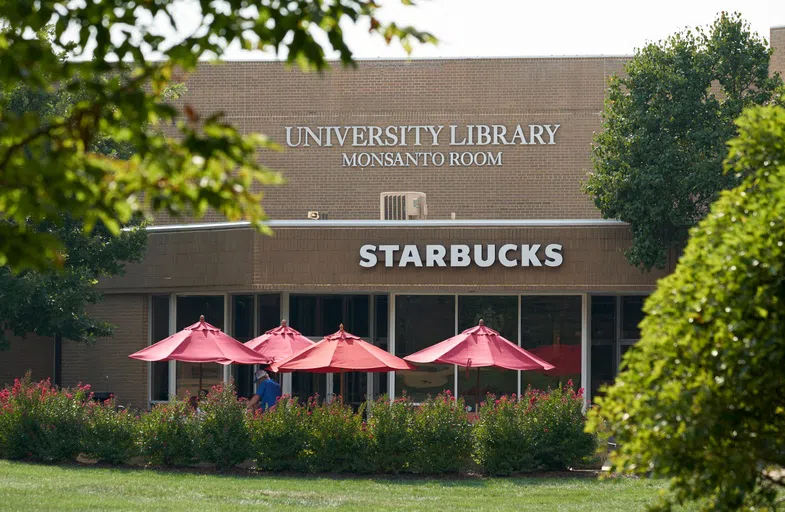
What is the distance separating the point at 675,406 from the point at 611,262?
2188 cm

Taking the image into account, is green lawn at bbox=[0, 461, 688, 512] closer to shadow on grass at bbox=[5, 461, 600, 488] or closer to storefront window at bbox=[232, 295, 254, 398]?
shadow on grass at bbox=[5, 461, 600, 488]

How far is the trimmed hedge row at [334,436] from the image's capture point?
1911 centimetres

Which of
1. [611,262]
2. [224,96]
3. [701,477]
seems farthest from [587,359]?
[701,477]

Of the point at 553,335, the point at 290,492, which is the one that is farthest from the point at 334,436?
the point at 553,335

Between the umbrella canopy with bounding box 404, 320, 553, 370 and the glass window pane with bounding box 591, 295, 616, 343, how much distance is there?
706 centimetres

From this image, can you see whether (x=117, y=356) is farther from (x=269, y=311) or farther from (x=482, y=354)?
(x=482, y=354)

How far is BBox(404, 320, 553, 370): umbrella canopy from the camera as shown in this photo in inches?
840

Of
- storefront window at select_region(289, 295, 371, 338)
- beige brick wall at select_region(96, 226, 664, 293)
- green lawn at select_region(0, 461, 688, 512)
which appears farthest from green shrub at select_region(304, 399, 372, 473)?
storefront window at select_region(289, 295, 371, 338)

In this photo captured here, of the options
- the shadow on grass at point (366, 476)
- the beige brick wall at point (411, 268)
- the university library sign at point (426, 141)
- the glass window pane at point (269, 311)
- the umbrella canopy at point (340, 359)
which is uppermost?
the university library sign at point (426, 141)

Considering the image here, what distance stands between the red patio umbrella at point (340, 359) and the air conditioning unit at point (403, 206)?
8874 mm

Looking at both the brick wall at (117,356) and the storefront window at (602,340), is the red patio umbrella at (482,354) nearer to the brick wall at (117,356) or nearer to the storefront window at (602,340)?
→ the storefront window at (602,340)

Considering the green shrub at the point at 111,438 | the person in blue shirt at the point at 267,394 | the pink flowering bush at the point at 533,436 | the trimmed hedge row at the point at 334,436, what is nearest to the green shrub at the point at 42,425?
the trimmed hedge row at the point at 334,436

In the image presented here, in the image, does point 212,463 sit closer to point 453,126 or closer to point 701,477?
point 701,477

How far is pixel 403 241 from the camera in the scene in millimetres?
27984
